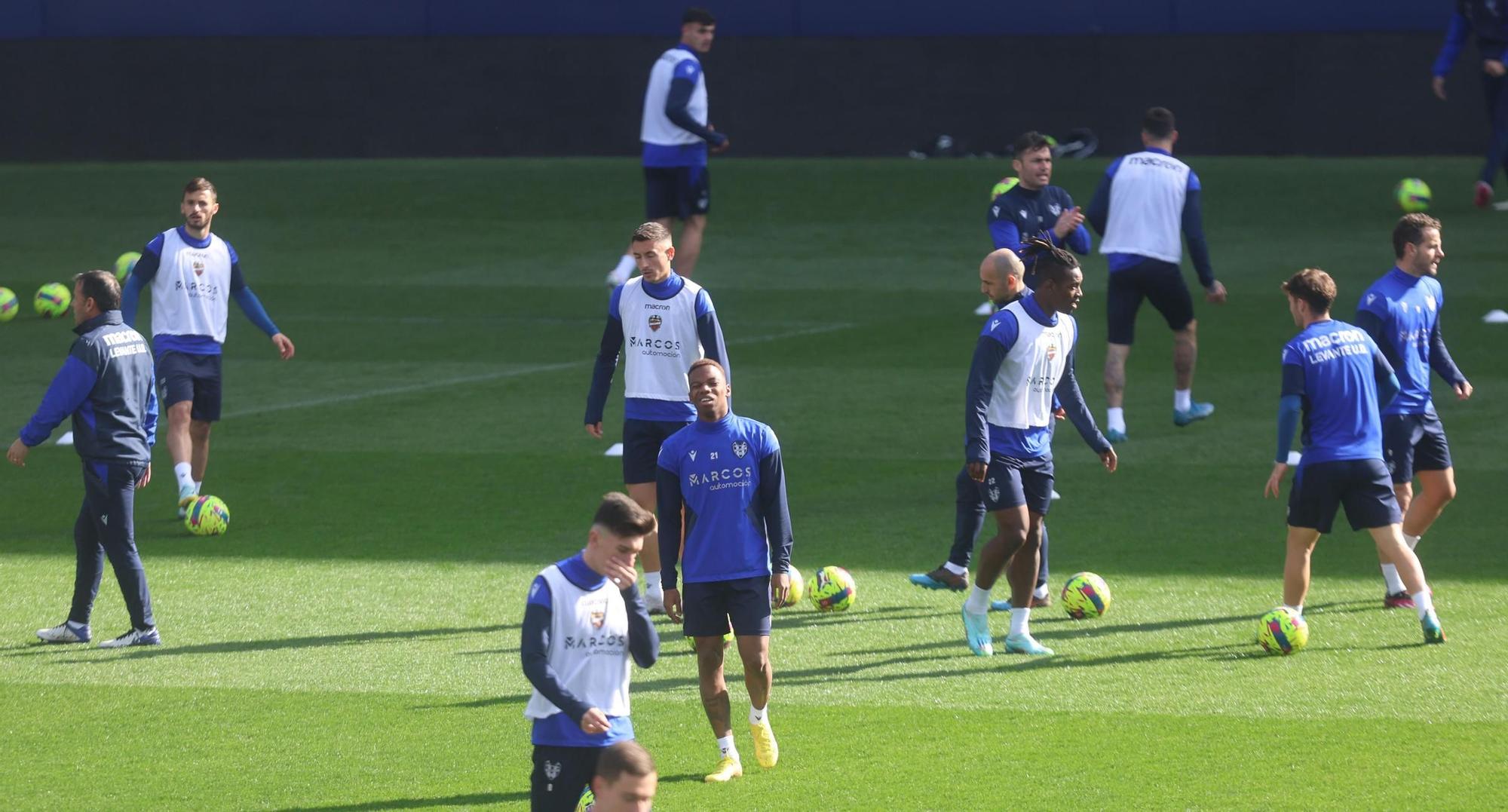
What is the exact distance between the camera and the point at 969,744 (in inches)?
319

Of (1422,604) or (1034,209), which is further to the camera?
(1034,209)

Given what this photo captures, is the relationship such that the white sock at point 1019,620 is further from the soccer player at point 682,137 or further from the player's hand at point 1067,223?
the soccer player at point 682,137

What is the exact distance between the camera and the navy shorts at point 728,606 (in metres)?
7.67

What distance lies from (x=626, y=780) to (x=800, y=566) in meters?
5.77

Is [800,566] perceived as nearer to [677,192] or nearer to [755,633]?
[755,633]

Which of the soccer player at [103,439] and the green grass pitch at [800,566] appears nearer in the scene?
the green grass pitch at [800,566]

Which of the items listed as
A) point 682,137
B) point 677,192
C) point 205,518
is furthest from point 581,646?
point 677,192

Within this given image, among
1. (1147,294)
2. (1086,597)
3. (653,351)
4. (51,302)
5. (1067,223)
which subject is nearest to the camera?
(653,351)

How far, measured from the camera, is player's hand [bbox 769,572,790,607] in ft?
25.2

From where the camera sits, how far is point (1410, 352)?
10.2 m

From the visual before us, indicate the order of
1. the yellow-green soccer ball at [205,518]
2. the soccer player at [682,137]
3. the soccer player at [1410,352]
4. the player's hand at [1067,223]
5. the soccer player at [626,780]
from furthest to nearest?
the soccer player at [682,137] → the yellow-green soccer ball at [205,518] → the player's hand at [1067,223] → the soccer player at [1410,352] → the soccer player at [626,780]

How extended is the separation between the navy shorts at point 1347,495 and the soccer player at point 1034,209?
307cm

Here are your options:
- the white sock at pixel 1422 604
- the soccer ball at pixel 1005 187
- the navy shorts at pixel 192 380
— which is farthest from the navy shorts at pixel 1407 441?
the navy shorts at pixel 192 380

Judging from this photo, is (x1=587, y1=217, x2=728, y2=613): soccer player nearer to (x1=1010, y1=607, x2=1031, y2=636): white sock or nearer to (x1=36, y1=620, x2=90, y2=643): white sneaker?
(x1=1010, y1=607, x2=1031, y2=636): white sock
